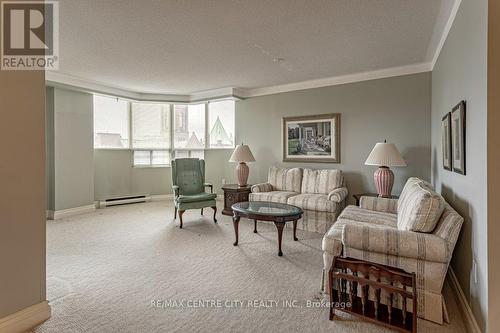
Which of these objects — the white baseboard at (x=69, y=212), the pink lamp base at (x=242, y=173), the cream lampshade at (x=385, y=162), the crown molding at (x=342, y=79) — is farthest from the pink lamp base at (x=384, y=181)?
the white baseboard at (x=69, y=212)

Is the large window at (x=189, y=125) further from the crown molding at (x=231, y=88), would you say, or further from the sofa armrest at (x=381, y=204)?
the sofa armrest at (x=381, y=204)

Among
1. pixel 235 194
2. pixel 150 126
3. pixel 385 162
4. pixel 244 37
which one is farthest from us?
pixel 150 126

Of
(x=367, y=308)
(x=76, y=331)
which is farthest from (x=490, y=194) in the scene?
(x=76, y=331)

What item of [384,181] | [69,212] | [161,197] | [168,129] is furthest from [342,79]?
[69,212]

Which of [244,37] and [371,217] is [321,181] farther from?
[244,37]

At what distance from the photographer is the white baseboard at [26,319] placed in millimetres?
1696

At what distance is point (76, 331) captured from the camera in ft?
5.85

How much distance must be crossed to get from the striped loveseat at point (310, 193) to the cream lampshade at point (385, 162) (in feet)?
1.87

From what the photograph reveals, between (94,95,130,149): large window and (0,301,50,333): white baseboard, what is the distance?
169 inches

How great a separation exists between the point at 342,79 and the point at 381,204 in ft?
7.83

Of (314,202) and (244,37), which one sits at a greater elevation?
(244,37)

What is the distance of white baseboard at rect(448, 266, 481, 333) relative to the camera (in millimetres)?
1717

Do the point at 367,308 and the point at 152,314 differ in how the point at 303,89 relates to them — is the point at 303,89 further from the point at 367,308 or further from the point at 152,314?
the point at 152,314

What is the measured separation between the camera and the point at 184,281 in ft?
8.09
